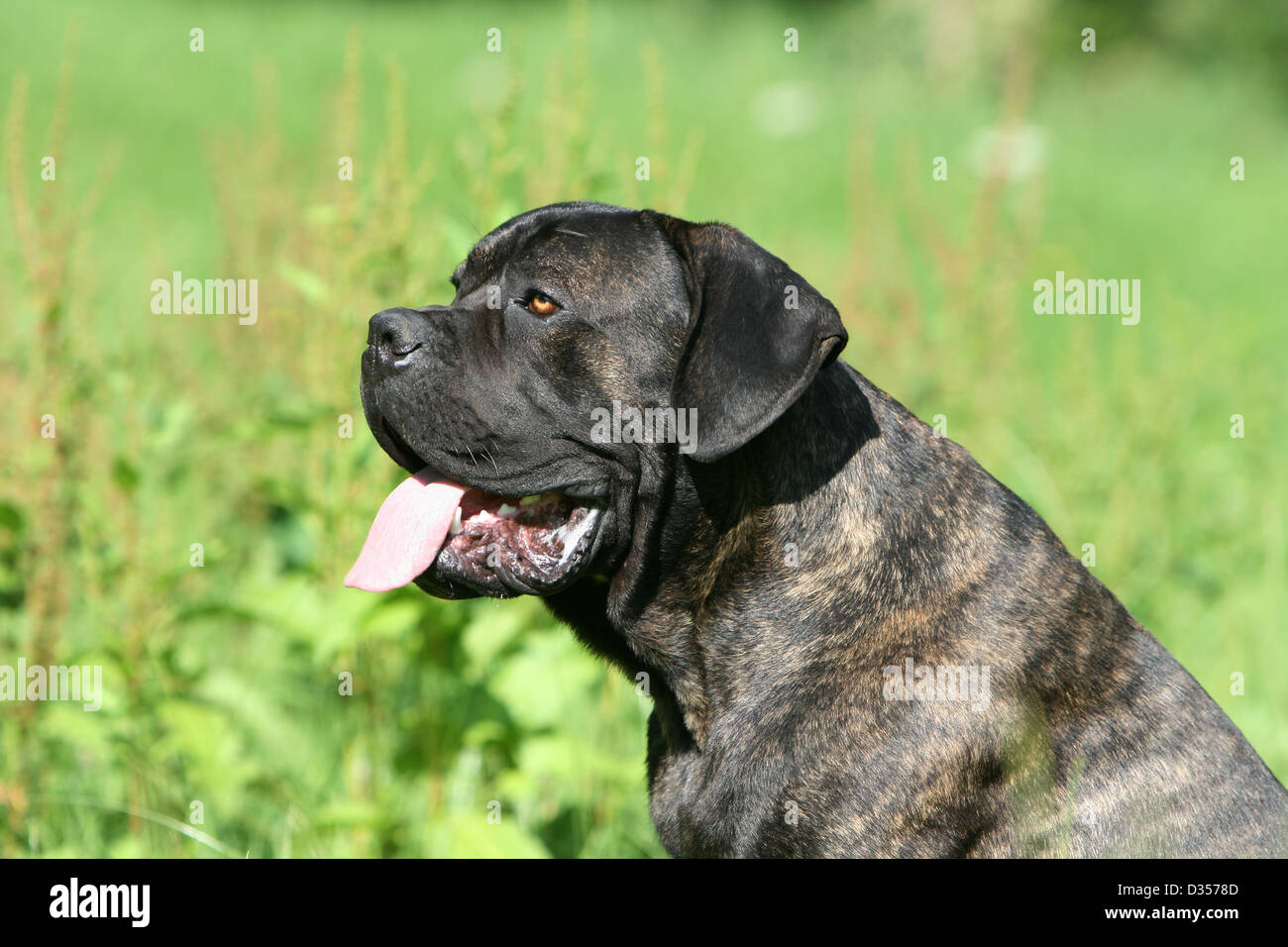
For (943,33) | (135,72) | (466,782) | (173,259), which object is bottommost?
(466,782)

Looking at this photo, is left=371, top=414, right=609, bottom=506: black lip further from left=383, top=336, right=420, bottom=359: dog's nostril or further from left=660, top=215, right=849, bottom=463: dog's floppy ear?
left=660, top=215, right=849, bottom=463: dog's floppy ear

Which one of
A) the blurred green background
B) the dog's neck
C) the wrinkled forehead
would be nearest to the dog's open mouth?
the dog's neck

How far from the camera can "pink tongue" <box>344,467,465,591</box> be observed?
296cm

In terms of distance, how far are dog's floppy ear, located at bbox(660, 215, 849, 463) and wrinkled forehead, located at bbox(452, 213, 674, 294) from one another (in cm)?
18

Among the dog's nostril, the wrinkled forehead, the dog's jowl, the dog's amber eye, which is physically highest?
the wrinkled forehead

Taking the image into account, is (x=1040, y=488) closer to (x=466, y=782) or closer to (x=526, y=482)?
(x=466, y=782)

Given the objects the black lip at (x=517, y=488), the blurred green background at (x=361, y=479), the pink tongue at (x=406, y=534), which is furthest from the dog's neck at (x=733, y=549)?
the blurred green background at (x=361, y=479)

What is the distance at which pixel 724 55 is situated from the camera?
58.7 ft

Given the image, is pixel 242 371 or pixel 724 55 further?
pixel 724 55

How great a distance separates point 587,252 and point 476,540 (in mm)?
757

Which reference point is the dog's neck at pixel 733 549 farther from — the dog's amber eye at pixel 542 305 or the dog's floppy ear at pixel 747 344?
the dog's amber eye at pixel 542 305

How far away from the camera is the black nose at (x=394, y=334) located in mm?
2971

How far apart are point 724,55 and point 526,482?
1618 centimetres
